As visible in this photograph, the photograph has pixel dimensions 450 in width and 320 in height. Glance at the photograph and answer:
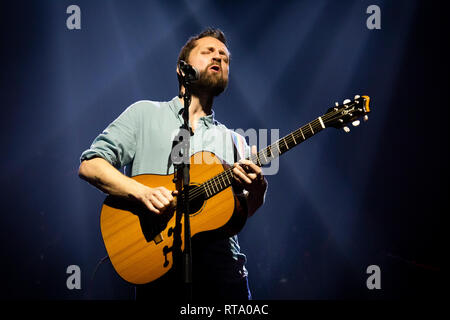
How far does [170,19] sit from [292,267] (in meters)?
4.44

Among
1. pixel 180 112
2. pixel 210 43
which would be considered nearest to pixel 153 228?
pixel 180 112

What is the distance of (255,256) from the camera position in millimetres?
5172

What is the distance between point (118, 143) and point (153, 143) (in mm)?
232

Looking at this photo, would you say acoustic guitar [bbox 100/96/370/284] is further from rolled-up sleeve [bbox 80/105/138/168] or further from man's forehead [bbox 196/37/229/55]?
man's forehead [bbox 196/37/229/55]

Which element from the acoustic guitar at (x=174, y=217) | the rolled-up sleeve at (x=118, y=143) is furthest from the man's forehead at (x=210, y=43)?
the acoustic guitar at (x=174, y=217)

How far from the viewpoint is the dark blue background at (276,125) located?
4652 millimetres

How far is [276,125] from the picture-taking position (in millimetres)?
5285

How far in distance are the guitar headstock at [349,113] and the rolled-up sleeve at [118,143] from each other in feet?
4.36

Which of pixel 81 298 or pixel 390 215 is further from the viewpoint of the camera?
pixel 390 215

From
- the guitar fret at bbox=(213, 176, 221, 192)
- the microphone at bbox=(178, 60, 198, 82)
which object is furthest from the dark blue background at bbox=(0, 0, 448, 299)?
the microphone at bbox=(178, 60, 198, 82)

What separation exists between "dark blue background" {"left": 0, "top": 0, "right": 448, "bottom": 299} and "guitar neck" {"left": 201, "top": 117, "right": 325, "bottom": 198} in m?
3.06

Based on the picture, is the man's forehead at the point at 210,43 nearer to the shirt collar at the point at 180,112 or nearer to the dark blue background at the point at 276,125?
the shirt collar at the point at 180,112

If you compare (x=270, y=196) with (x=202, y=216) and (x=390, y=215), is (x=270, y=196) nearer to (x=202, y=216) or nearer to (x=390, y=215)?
(x=390, y=215)
